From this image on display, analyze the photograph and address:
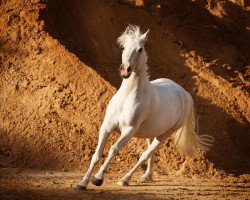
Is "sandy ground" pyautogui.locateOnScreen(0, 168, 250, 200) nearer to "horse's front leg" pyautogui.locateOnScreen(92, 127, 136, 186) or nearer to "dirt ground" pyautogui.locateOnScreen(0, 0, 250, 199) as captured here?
"dirt ground" pyautogui.locateOnScreen(0, 0, 250, 199)

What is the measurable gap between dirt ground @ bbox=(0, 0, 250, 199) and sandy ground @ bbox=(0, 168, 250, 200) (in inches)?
0.9

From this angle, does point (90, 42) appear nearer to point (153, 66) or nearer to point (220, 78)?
point (153, 66)

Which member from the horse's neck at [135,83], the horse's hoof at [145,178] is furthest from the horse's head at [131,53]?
the horse's hoof at [145,178]

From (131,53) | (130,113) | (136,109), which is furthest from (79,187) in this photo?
(131,53)

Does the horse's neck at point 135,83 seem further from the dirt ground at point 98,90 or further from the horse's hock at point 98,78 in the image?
the horse's hock at point 98,78

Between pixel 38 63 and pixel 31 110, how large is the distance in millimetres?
1613

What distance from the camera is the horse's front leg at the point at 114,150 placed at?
8992mm

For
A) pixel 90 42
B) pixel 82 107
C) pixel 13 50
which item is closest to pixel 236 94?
pixel 90 42

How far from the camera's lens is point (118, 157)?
1237 cm

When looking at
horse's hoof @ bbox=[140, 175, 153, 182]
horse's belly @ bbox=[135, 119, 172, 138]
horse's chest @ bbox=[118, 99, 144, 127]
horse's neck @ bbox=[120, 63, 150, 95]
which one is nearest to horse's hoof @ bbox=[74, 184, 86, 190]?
horse's chest @ bbox=[118, 99, 144, 127]

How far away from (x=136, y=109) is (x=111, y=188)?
1.46 metres

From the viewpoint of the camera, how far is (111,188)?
9430 millimetres

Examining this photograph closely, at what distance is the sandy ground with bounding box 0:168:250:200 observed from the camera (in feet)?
27.3

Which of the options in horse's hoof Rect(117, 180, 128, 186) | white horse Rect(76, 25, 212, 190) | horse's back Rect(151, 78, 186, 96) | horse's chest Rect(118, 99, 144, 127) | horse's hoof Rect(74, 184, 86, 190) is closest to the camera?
horse's hoof Rect(74, 184, 86, 190)
